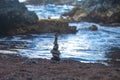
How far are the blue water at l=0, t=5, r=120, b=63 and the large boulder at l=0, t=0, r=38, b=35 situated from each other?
2177mm

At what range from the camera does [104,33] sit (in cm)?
4047

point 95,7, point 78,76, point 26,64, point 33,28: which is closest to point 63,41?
point 33,28

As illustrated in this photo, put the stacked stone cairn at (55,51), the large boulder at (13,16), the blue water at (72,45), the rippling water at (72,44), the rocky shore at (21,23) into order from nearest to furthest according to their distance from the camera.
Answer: the stacked stone cairn at (55,51)
the blue water at (72,45)
the rippling water at (72,44)
the large boulder at (13,16)
the rocky shore at (21,23)

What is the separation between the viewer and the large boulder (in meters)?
38.5

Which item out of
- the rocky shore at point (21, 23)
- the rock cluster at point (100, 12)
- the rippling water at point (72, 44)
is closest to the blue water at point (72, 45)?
the rippling water at point (72, 44)

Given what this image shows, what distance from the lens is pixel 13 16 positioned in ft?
131

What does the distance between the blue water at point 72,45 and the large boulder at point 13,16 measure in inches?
85.7

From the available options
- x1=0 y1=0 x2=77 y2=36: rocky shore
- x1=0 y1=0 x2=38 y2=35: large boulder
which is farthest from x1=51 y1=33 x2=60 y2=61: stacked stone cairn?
x1=0 y1=0 x2=38 y2=35: large boulder

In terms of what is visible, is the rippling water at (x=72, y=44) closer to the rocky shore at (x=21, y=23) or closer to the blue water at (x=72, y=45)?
the blue water at (x=72, y=45)

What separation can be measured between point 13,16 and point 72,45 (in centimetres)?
1075

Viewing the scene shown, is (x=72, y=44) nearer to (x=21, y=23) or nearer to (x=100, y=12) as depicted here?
(x=21, y=23)

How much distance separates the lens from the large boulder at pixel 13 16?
38.5 m

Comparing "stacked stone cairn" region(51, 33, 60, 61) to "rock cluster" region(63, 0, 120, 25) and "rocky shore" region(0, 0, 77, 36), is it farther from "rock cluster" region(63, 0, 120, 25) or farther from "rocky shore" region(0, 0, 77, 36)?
"rock cluster" region(63, 0, 120, 25)

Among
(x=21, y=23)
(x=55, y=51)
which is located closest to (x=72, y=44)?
(x=21, y=23)
